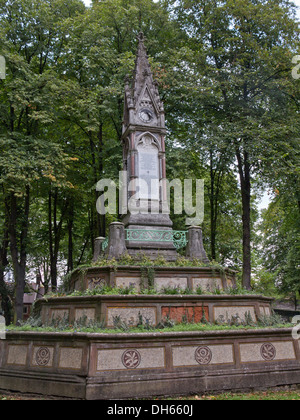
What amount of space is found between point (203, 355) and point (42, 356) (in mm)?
3703

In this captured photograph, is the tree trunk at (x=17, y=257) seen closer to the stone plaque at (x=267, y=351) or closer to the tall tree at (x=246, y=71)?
the tall tree at (x=246, y=71)

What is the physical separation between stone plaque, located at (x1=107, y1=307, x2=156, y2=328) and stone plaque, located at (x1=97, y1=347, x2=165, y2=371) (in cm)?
125

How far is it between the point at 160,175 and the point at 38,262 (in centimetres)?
2161

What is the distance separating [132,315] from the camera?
9.32m

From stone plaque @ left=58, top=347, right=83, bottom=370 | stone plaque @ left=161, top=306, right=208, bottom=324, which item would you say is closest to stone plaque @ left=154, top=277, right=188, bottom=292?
stone plaque @ left=161, top=306, right=208, bottom=324

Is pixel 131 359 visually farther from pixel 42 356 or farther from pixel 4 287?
pixel 4 287

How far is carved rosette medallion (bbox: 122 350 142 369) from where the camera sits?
7.72 meters

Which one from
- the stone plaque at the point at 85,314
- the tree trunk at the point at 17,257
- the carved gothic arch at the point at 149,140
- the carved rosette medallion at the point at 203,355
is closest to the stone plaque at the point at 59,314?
the stone plaque at the point at 85,314

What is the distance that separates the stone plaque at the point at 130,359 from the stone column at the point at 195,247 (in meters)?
4.93

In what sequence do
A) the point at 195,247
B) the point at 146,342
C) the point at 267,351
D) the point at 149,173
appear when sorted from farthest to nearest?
the point at 149,173
the point at 195,247
the point at 267,351
the point at 146,342

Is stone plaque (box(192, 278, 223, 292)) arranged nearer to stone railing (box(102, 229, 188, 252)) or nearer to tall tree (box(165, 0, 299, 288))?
stone railing (box(102, 229, 188, 252))

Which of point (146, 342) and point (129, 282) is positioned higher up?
point (129, 282)

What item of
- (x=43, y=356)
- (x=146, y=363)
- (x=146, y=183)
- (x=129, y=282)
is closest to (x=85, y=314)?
(x=43, y=356)
